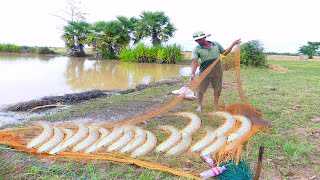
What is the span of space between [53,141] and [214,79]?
305 cm

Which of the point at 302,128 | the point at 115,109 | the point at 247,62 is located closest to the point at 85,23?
the point at 247,62

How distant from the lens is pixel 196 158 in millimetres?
3443

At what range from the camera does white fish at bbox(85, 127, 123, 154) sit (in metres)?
3.57

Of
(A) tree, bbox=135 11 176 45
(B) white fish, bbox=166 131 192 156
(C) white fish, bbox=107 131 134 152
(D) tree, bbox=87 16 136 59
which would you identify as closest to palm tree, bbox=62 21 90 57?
(D) tree, bbox=87 16 136 59

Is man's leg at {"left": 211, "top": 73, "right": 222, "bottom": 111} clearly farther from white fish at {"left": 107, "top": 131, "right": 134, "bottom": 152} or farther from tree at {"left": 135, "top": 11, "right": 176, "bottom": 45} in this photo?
tree at {"left": 135, "top": 11, "right": 176, "bottom": 45}

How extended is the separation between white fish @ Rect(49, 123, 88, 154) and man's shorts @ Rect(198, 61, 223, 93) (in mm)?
2369

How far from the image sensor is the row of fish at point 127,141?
11.8 ft

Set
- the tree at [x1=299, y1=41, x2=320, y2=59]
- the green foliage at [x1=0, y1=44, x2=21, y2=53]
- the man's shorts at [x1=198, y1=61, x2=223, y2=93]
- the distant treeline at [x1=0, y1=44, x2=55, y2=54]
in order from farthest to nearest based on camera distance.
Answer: the tree at [x1=299, y1=41, x2=320, y2=59] → the distant treeline at [x1=0, y1=44, x2=55, y2=54] → the green foliage at [x1=0, y1=44, x2=21, y2=53] → the man's shorts at [x1=198, y1=61, x2=223, y2=93]

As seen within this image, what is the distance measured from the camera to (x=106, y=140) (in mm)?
3811

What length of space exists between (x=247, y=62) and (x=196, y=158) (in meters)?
15.6

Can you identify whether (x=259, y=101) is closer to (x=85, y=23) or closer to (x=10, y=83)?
(x=10, y=83)

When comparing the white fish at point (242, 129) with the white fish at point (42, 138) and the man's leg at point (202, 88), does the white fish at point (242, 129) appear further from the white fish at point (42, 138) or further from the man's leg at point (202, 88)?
the white fish at point (42, 138)

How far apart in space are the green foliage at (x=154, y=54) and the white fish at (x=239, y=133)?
17.7 m

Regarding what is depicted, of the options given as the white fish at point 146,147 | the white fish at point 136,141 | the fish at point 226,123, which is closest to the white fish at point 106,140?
the white fish at point 136,141
